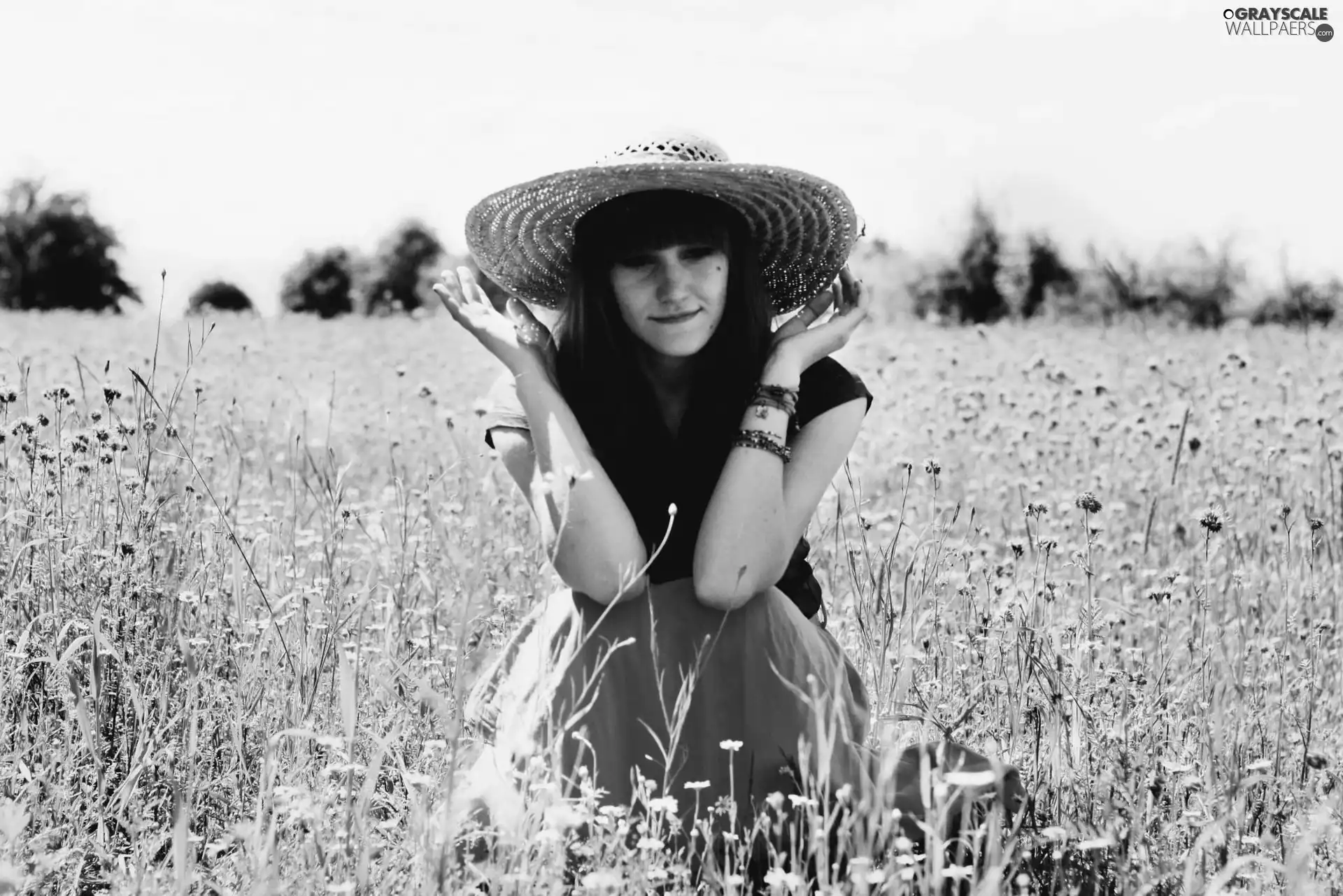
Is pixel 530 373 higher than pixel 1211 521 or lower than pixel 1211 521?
higher

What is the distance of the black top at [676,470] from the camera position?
272 centimetres

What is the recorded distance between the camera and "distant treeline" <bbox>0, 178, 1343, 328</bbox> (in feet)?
65.5

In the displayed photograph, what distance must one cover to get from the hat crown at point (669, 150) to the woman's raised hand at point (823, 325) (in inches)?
15.5

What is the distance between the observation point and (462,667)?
160cm

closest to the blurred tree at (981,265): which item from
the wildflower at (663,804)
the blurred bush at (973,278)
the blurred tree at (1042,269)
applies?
the blurred bush at (973,278)

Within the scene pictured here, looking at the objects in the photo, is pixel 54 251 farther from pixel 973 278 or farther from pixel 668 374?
pixel 668 374

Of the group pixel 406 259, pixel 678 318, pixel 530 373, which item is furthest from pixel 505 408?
pixel 406 259

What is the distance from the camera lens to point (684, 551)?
8.91ft

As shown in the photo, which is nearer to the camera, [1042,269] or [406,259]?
[1042,269]

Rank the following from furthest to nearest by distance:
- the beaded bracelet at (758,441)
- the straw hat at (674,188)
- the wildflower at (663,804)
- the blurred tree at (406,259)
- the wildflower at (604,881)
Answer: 1. the blurred tree at (406,259)
2. the straw hat at (674,188)
3. the beaded bracelet at (758,441)
4. the wildflower at (663,804)
5. the wildflower at (604,881)

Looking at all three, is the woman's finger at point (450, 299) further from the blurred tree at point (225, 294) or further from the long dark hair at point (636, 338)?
the blurred tree at point (225, 294)

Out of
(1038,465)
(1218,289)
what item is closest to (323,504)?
(1038,465)

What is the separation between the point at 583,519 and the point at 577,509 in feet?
0.08

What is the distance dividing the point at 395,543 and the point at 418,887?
186 cm
